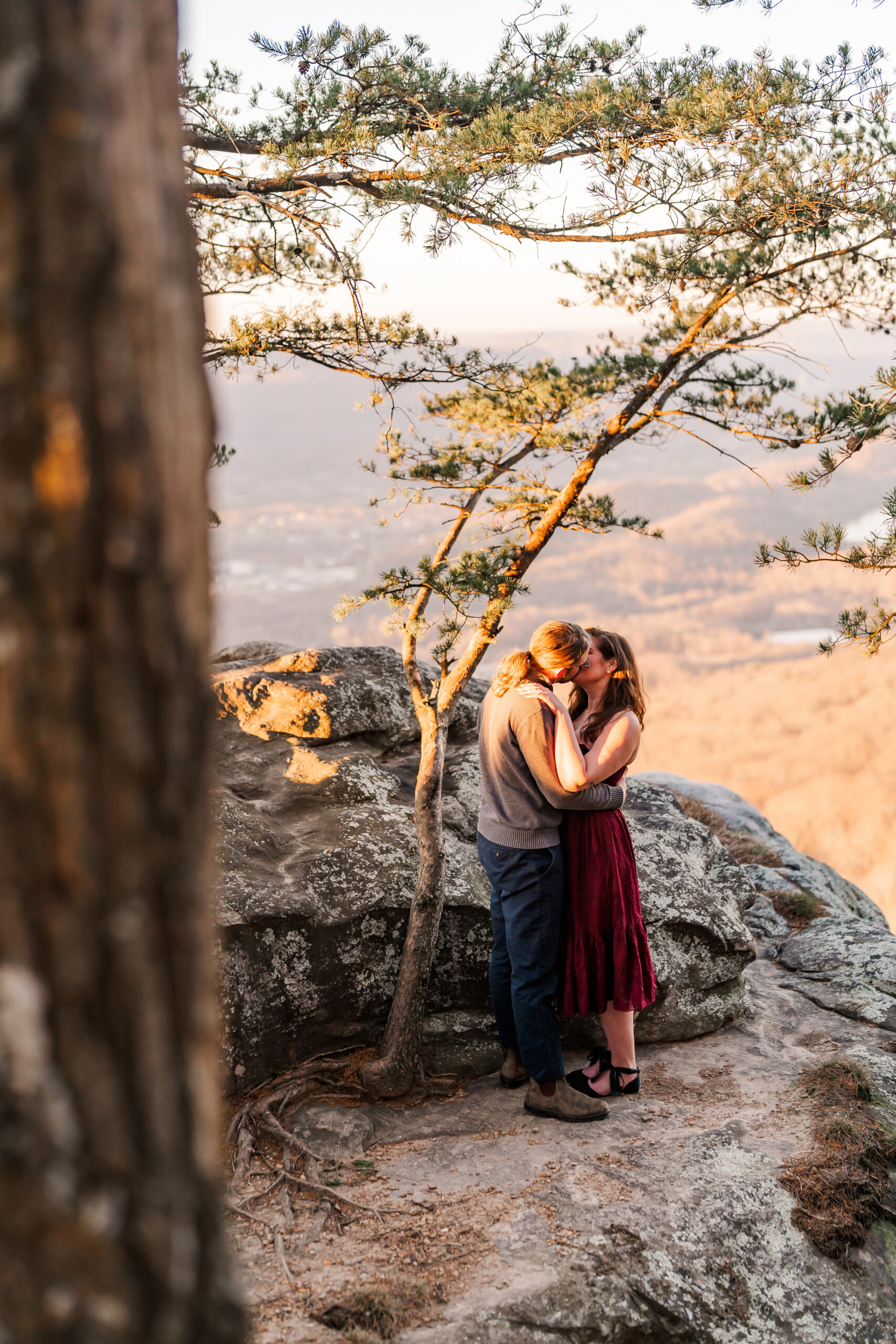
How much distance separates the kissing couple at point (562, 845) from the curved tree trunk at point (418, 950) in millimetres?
459

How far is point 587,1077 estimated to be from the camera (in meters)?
4.70

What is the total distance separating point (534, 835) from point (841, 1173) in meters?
2.08

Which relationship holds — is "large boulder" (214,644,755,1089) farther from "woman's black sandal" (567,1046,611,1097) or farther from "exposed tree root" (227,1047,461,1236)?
"woman's black sandal" (567,1046,611,1097)

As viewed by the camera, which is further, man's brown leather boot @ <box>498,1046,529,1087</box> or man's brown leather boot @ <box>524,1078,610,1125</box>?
man's brown leather boot @ <box>498,1046,529,1087</box>

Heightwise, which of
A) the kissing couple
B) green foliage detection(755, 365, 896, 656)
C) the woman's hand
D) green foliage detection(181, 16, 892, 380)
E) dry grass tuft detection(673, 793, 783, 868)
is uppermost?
green foliage detection(181, 16, 892, 380)

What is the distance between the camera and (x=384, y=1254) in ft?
10.9

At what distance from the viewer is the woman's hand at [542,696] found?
4.15m

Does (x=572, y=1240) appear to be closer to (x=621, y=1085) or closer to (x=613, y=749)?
(x=621, y=1085)

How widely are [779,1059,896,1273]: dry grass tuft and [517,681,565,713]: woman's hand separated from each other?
2.39 m

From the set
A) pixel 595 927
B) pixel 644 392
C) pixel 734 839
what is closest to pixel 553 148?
pixel 644 392

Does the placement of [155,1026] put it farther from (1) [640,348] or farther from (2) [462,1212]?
(1) [640,348]

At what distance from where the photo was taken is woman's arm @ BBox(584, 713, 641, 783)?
4.17 metres

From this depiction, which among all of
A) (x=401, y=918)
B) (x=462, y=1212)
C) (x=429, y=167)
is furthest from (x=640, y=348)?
(x=462, y=1212)

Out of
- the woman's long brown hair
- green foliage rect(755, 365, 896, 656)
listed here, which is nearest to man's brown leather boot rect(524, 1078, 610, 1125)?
the woman's long brown hair
